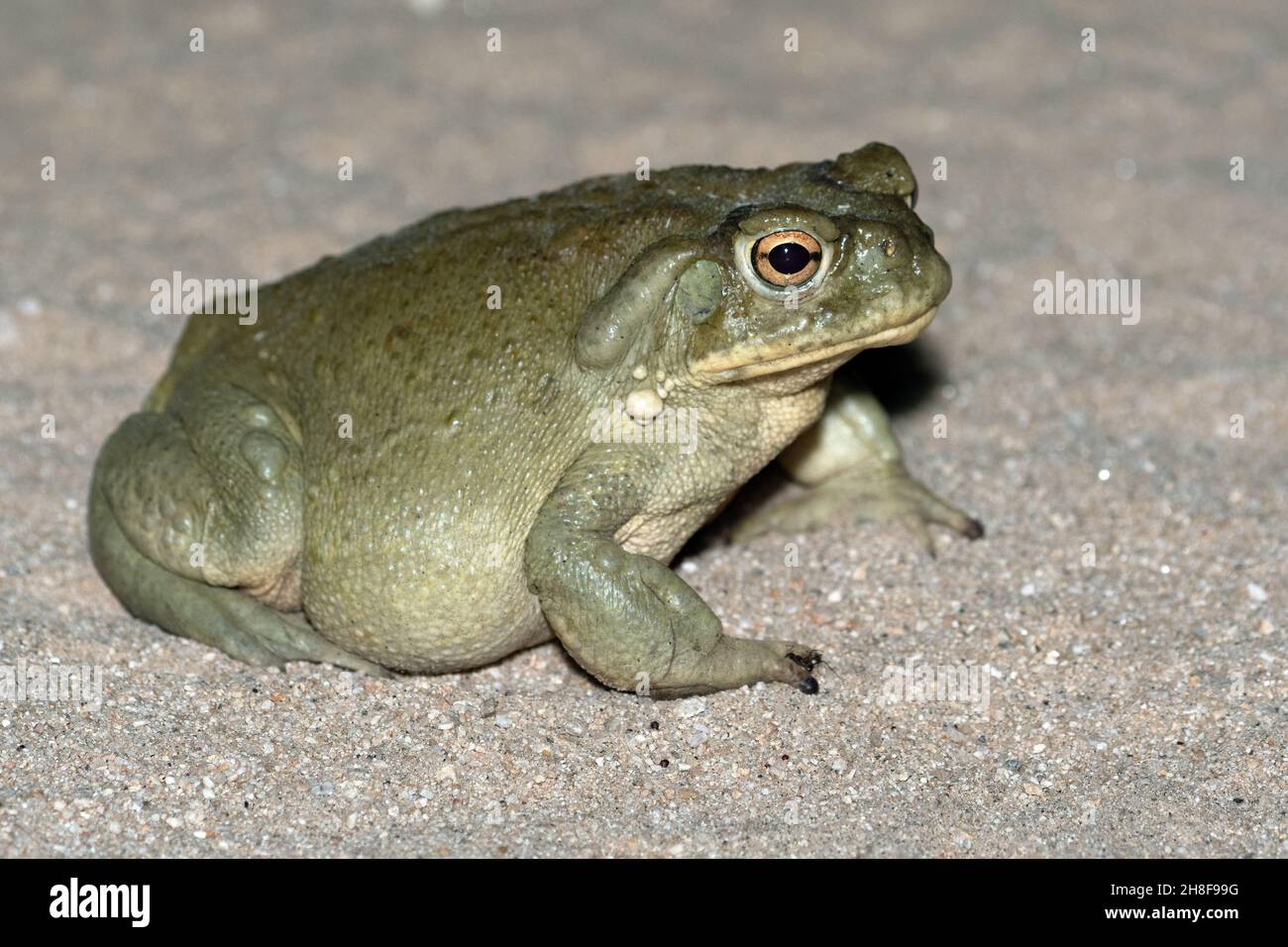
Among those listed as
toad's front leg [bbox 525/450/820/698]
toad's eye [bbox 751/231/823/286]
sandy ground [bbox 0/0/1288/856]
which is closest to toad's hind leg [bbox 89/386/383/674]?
sandy ground [bbox 0/0/1288/856]

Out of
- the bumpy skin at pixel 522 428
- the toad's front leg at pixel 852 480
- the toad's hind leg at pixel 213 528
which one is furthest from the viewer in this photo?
the toad's front leg at pixel 852 480

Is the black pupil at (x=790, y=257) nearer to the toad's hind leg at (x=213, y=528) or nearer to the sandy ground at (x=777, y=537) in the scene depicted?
the sandy ground at (x=777, y=537)

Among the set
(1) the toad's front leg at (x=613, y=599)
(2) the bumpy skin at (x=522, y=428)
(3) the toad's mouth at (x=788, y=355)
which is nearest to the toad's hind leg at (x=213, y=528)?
(2) the bumpy skin at (x=522, y=428)

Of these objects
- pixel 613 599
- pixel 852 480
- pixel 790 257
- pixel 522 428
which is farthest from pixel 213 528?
pixel 852 480

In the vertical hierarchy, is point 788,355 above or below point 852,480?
above

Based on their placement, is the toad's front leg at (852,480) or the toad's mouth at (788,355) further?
the toad's front leg at (852,480)

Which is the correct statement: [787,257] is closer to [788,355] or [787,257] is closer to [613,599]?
[788,355]

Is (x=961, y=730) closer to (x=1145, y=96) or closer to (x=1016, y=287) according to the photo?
(x=1016, y=287)

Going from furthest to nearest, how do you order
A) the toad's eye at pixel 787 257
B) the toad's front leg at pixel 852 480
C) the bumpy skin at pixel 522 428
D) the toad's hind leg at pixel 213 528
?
the toad's front leg at pixel 852 480 → the toad's hind leg at pixel 213 528 → the bumpy skin at pixel 522 428 → the toad's eye at pixel 787 257
